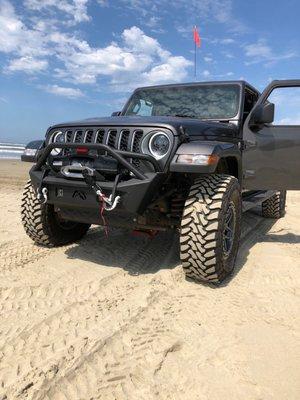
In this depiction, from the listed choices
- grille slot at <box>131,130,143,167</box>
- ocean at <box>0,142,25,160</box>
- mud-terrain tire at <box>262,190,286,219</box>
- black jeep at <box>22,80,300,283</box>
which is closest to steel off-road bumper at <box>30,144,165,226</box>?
black jeep at <box>22,80,300,283</box>

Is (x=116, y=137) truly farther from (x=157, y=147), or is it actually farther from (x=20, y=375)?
(x=20, y=375)

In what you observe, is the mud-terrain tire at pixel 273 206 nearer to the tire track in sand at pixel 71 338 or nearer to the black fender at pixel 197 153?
the black fender at pixel 197 153

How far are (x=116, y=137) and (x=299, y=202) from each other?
6953mm

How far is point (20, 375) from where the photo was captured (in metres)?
2.05

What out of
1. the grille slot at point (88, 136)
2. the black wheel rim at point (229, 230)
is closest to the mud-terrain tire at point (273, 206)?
the black wheel rim at point (229, 230)

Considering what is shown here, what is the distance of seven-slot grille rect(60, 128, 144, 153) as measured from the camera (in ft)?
11.1

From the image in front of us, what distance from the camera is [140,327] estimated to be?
265 cm

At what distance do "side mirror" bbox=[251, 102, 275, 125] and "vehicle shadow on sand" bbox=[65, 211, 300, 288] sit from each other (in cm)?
146

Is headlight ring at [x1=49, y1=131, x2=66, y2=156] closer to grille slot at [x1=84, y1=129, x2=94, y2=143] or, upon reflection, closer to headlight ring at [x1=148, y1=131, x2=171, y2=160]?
grille slot at [x1=84, y1=129, x2=94, y2=143]

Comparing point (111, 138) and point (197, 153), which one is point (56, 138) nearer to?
point (111, 138)

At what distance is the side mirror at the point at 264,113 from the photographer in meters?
4.29

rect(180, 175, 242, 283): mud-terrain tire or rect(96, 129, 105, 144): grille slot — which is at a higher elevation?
rect(96, 129, 105, 144): grille slot

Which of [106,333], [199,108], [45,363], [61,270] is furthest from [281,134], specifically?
[45,363]

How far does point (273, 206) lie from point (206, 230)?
375 cm
